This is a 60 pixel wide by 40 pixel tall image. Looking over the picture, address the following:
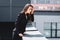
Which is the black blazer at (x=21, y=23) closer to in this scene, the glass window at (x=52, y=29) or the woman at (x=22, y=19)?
the woman at (x=22, y=19)

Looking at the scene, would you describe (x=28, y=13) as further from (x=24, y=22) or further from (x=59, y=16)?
(x=59, y=16)

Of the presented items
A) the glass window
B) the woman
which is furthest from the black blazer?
the glass window

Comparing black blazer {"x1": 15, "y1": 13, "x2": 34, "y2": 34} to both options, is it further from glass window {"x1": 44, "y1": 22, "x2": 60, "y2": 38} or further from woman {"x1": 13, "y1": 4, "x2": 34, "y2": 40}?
glass window {"x1": 44, "y1": 22, "x2": 60, "y2": 38}

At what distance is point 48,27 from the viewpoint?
26516mm

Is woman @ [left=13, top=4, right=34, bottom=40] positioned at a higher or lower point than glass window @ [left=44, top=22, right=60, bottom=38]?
higher

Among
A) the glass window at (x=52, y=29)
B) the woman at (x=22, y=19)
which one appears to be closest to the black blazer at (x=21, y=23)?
the woman at (x=22, y=19)

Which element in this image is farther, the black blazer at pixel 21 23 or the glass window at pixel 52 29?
the glass window at pixel 52 29

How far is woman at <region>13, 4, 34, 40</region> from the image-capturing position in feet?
9.92

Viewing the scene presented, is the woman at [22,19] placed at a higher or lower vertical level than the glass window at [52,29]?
higher

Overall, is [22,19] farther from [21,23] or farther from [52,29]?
[52,29]

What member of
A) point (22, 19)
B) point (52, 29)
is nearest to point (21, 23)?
point (22, 19)

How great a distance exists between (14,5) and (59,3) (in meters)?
11.3

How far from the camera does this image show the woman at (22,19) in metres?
3.02

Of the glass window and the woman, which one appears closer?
the woman
